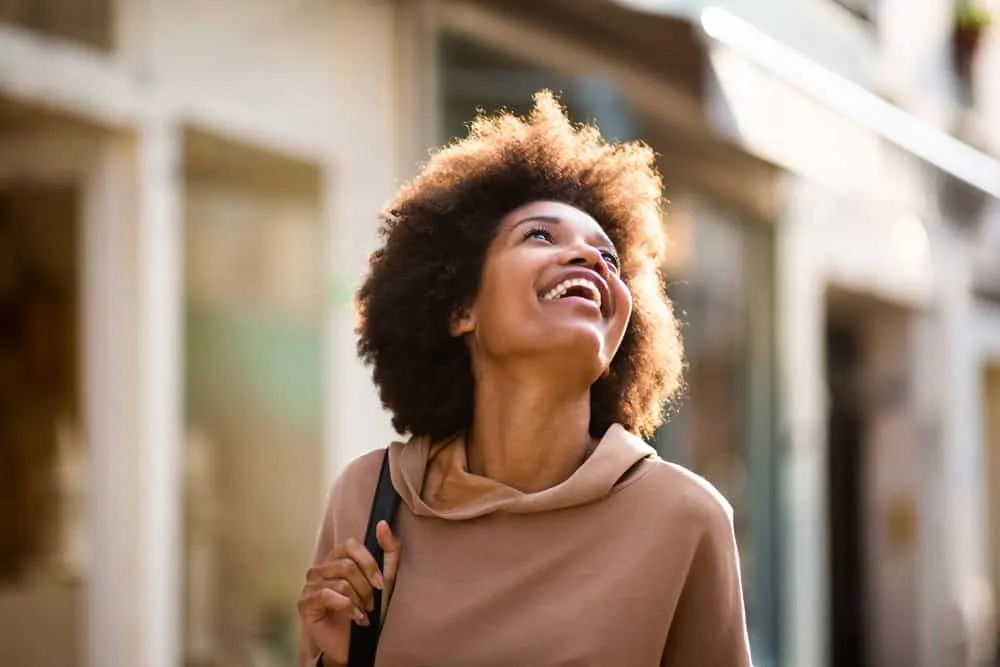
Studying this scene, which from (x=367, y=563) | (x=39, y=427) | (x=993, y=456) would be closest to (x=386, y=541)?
(x=367, y=563)

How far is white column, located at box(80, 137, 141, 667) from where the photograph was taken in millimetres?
5629

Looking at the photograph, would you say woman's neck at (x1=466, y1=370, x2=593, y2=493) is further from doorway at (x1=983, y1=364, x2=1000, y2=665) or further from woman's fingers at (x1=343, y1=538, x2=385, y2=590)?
doorway at (x1=983, y1=364, x2=1000, y2=665)

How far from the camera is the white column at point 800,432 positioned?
435 inches

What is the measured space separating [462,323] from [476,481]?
0.28m

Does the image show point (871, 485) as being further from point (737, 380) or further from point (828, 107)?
point (828, 107)

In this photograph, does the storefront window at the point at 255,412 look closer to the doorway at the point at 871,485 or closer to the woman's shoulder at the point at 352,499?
the woman's shoulder at the point at 352,499

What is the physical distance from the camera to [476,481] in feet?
8.39

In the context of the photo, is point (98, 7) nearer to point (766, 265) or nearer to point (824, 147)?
point (824, 147)

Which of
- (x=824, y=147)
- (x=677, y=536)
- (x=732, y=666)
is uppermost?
(x=824, y=147)

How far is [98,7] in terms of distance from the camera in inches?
219

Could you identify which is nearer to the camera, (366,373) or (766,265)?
(366,373)

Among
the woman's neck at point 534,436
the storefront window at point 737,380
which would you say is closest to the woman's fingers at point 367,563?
the woman's neck at point 534,436

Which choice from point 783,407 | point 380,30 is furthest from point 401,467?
point 783,407

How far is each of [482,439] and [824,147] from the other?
445 cm
